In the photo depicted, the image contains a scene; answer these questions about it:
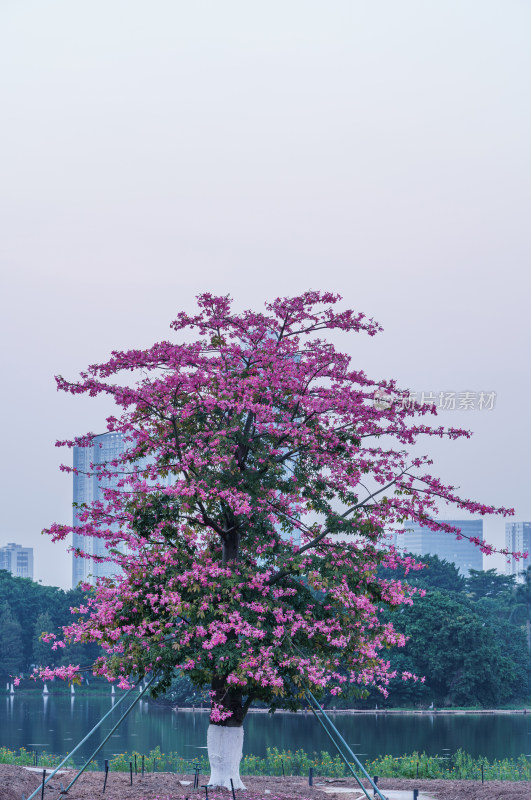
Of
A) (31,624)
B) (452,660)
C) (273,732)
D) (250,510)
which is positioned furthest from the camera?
(31,624)

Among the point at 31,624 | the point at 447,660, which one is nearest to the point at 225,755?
the point at 447,660

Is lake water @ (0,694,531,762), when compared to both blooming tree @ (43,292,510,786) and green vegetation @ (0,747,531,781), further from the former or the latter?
blooming tree @ (43,292,510,786)

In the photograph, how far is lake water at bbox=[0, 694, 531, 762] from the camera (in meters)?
47.5

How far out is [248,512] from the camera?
17.5m

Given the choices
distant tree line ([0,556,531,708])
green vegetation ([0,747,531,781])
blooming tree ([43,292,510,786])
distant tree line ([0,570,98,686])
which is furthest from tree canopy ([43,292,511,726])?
distant tree line ([0,570,98,686])

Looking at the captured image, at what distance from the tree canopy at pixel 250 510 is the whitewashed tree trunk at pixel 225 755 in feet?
0.78

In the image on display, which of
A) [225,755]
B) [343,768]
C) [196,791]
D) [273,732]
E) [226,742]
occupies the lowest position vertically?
[273,732]

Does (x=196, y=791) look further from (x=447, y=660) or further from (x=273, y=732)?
(x=447, y=660)

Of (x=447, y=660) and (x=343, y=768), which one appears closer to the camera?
(x=343, y=768)

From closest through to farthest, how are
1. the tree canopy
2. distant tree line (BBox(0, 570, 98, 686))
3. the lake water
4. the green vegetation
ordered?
the tree canopy, the green vegetation, the lake water, distant tree line (BBox(0, 570, 98, 686))

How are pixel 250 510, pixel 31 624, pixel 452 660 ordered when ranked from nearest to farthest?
pixel 250 510 → pixel 452 660 → pixel 31 624

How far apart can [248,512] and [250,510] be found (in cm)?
7

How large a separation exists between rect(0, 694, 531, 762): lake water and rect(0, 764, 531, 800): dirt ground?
1945cm

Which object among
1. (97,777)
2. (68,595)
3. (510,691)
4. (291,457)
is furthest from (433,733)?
(68,595)
